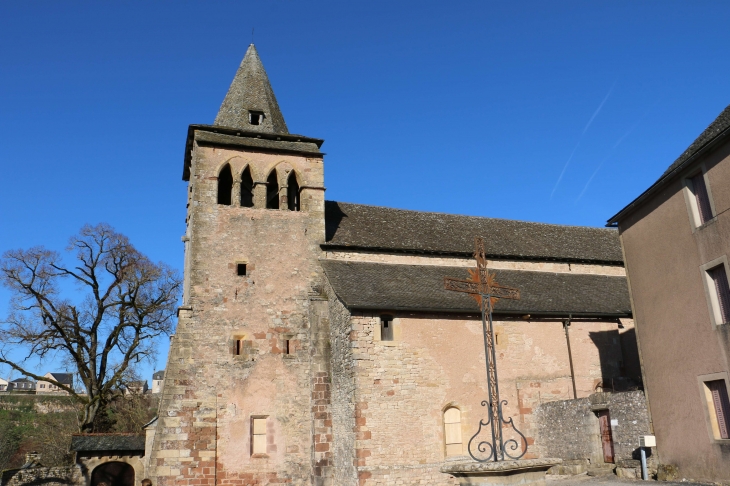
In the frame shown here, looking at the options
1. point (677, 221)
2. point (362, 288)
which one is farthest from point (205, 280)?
point (677, 221)

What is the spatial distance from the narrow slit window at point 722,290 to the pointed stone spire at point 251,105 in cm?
1524

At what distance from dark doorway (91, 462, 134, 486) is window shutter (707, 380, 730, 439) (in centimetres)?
2063

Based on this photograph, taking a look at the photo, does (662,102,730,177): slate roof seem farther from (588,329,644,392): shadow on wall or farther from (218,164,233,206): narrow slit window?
(218,164,233,206): narrow slit window

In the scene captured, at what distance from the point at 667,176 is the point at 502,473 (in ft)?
30.6

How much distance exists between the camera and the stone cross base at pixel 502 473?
7.84m

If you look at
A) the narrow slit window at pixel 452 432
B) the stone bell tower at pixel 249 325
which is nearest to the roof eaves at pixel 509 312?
the stone bell tower at pixel 249 325

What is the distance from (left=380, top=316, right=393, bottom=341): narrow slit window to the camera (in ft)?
56.5

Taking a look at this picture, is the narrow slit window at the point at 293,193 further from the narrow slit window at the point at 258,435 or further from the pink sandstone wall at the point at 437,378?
the narrow slit window at the point at 258,435

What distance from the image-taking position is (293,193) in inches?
877

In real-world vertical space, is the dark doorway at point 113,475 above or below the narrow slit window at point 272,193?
below

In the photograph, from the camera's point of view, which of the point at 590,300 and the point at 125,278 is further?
the point at 125,278

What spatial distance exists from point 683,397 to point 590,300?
7.55 meters

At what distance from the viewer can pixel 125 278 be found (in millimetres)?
29078

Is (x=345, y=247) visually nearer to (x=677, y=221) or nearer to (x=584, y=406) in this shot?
(x=584, y=406)
